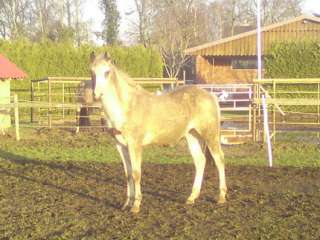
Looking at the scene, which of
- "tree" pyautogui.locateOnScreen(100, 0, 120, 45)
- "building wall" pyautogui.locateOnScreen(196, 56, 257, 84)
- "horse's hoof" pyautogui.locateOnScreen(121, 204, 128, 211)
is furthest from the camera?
"tree" pyautogui.locateOnScreen(100, 0, 120, 45)

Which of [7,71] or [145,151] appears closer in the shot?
[145,151]

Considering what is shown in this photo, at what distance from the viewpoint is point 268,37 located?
34.9m

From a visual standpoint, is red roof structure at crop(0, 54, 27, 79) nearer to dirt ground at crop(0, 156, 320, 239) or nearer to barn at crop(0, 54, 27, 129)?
barn at crop(0, 54, 27, 129)

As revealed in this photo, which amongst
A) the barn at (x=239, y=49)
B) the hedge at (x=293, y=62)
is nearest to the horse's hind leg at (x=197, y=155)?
the hedge at (x=293, y=62)

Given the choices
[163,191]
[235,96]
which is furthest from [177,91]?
[235,96]

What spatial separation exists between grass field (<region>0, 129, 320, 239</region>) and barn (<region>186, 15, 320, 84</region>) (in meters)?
21.4

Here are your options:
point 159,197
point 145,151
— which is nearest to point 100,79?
point 159,197

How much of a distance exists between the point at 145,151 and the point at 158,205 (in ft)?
20.5

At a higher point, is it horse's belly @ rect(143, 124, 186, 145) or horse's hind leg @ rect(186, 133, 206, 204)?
horse's belly @ rect(143, 124, 186, 145)

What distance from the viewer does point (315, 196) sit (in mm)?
8234

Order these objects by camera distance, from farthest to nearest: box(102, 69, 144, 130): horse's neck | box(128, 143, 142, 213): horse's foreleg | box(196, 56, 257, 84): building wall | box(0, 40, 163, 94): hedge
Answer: box(196, 56, 257, 84): building wall, box(0, 40, 163, 94): hedge, box(128, 143, 142, 213): horse's foreleg, box(102, 69, 144, 130): horse's neck

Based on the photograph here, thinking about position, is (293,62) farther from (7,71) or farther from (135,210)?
(135,210)

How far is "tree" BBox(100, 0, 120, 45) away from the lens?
162 feet

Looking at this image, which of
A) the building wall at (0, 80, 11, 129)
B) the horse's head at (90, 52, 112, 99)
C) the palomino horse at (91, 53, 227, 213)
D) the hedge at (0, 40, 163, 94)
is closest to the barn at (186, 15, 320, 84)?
the hedge at (0, 40, 163, 94)
